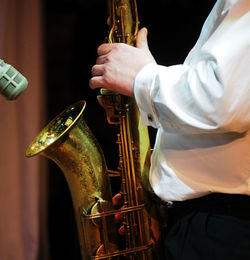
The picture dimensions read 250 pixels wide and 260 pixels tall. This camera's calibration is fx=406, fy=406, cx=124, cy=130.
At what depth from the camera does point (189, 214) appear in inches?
40.1

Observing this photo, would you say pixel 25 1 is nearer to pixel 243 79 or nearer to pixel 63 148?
pixel 63 148

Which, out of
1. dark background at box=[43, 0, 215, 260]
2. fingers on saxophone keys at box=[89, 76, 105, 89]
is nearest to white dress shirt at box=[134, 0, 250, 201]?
fingers on saxophone keys at box=[89, 76, 105, 89]

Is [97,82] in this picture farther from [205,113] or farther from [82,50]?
[82,50]

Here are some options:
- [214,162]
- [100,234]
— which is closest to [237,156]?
[214,162]

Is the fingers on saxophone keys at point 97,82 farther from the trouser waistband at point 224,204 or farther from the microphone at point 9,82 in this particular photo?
the trouser waistband at point 224,204

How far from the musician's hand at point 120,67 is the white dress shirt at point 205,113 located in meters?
0.04

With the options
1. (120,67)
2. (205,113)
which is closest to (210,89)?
(205,113)

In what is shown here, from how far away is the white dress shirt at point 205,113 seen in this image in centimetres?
83

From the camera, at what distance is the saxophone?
1.27 m

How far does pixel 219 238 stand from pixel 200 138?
24 centimetres

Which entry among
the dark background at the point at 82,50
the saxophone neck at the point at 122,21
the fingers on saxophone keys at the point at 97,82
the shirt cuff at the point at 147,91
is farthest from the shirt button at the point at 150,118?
the dark background at the point at 82,50

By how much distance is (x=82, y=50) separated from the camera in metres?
2.05

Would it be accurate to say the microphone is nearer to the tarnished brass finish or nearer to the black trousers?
the tarnished brass finish

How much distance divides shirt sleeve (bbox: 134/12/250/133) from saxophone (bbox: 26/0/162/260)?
0.33 metres
